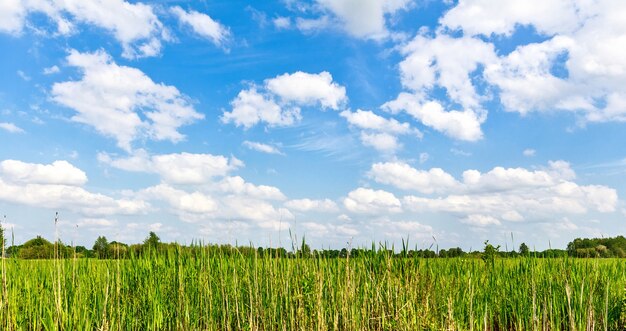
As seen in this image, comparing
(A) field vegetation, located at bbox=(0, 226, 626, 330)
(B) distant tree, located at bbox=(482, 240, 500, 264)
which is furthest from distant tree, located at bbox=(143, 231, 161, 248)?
(B) distant tree, located at bbox=(482, 240, 500, 264)

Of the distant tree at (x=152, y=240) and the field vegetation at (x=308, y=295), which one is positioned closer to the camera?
the field vegetation at (x=308, y=295)

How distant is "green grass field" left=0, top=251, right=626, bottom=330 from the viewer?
202 inches

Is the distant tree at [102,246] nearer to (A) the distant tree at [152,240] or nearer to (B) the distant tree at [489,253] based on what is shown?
(A) the distant tree at [152,240]

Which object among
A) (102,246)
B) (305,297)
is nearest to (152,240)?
(102,246)

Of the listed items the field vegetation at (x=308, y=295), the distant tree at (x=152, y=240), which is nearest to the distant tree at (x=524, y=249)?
the field vegetation at (x=308, y=295)

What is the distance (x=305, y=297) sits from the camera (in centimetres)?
534

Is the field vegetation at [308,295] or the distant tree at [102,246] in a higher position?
the distant tree at [102,246]

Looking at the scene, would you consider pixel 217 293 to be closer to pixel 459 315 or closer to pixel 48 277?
pixel 48 277

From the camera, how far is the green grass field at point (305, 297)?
16.8 feet

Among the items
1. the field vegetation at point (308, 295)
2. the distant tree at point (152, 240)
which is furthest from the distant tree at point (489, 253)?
the distant tree at point (152, 240)

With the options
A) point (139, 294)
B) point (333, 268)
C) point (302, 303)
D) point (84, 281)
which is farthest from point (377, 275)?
point (84, 281)

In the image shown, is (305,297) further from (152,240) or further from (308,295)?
(152,240)

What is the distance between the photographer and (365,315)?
5.27 meters

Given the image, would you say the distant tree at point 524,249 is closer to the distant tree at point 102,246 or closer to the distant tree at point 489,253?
the distant tree at point 489,253
